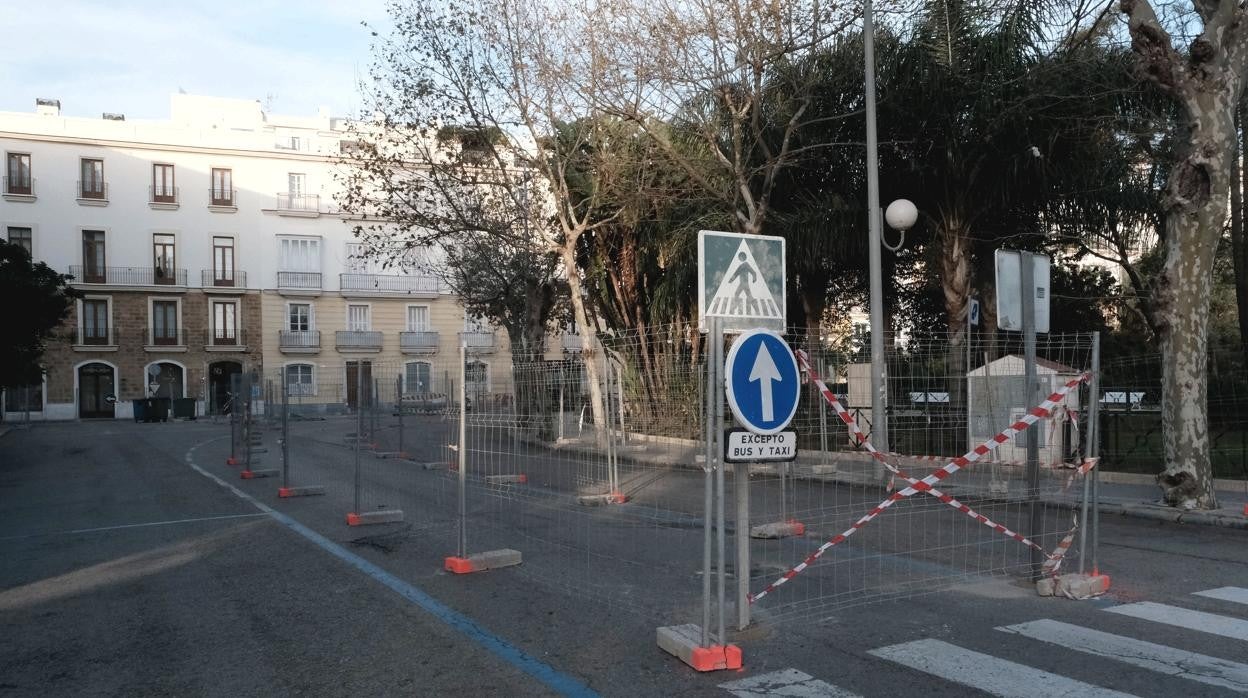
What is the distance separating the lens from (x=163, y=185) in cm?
4788

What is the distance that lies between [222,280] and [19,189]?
971cm

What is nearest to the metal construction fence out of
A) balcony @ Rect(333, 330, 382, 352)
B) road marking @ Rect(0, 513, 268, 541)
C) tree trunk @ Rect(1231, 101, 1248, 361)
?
road marking @ Rect(0, 513, 268, 541)

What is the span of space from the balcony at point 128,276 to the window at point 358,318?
8.17 metres

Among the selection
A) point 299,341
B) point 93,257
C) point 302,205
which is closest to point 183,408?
point 299,341

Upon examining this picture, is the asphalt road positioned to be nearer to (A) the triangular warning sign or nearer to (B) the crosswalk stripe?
(B) the crosswalk stripe

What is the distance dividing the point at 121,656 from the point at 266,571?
8.35ft

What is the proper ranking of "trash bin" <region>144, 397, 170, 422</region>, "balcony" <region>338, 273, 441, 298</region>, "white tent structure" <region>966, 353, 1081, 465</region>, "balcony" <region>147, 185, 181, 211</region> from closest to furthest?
1. "white tent structure" <region>966, 353, 1081, 465</region>
2. "trash bin" <region>144, 397, 170, 422</region>
3. "balcony" <region>147, 185, 181, 211</region>
4. "balcony" <region>338, 273, 441, 298</region>

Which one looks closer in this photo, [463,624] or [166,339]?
[463,624]

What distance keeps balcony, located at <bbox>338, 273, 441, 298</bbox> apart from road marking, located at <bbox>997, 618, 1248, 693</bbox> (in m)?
47.3

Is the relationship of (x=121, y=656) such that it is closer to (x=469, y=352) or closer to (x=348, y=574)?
(x=348, y=574)

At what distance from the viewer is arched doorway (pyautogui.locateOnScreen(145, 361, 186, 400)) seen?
→ 47.9m

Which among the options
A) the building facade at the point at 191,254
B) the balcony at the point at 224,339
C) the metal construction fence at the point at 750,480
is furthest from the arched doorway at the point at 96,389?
the metal construction fence at the point at 750,480

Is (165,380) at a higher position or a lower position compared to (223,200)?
lower

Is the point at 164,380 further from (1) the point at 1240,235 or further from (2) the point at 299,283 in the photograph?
(1) the point at 1240,235
